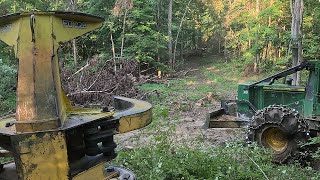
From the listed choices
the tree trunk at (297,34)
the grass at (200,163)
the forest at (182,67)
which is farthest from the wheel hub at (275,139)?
the tree trunk at (297,34)

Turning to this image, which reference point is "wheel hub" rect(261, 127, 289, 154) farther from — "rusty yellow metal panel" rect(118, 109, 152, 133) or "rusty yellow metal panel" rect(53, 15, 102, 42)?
"rusty yellow metal panel" rect(53, 15, 102, 42)

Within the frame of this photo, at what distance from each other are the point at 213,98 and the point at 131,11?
9717 millimetres

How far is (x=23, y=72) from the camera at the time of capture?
211 cm

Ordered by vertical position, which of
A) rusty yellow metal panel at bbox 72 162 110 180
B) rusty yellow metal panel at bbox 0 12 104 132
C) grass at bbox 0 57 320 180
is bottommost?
grass at bbox 0 57 320 180

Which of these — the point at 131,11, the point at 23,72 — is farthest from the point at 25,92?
the point at 131,11

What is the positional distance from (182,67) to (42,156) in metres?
31.8

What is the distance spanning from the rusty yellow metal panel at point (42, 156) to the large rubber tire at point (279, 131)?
663 cm

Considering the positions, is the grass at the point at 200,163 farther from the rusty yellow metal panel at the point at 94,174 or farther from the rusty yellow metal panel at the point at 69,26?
the rusty yellow metal panel at the point at 69,26

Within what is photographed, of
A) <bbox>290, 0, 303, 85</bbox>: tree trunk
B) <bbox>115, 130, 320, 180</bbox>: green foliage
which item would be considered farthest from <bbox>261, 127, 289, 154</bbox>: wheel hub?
<bbox>290, 0, 303, 85</bbox>: tree trunk

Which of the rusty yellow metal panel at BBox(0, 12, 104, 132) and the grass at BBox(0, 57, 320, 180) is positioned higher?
the rusty yellow metal panel at BBox(0, 12, 104, 132)

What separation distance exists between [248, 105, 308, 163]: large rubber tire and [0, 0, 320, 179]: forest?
44 centimetres

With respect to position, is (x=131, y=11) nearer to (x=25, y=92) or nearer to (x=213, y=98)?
(x=213, y=98)

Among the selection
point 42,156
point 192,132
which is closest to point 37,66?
point 42,156

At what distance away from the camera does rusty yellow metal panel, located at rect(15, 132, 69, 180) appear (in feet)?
6.60
